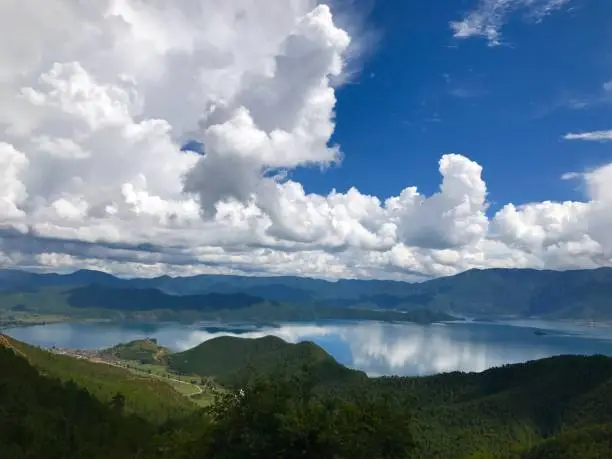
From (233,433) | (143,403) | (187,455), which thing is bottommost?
(143,403)

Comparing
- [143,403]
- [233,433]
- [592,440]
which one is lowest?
[143,403]

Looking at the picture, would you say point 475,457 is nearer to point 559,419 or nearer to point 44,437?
point 559,419

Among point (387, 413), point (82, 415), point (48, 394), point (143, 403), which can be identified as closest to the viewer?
point (387, 413)

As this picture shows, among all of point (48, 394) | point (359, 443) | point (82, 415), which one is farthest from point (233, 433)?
point (48, 394)

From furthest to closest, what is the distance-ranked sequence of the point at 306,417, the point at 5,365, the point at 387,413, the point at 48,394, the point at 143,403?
the point at 143,403 < the point at 5,365 < the point at 48,394 < the point at 387,413 < the point at 306,417

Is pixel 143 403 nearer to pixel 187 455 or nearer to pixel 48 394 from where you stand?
pixel 48 394

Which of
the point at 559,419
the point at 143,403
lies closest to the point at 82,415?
the point at 143,403

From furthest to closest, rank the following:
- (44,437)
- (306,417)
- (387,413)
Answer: (44,437)
(387,413)
(306,417)

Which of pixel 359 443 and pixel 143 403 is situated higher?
pixel 359 443

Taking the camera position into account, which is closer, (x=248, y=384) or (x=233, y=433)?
(x=233, y=433)
